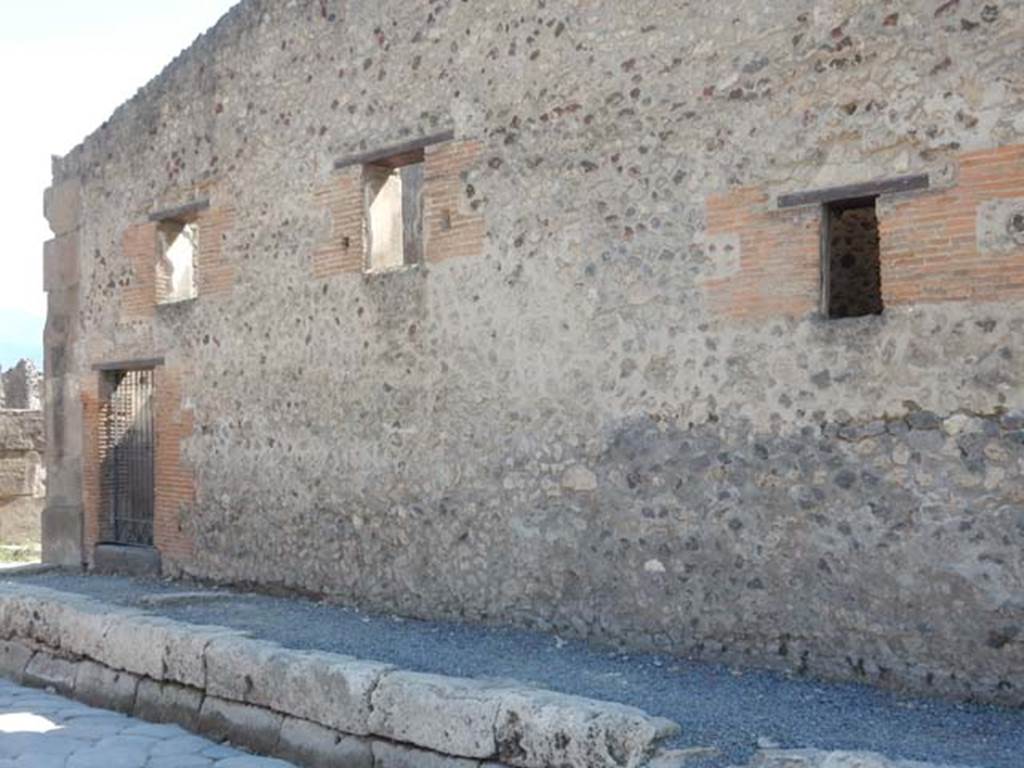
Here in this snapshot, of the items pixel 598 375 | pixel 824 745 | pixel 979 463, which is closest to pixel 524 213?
pixel 598 375

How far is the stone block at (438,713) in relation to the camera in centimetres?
494

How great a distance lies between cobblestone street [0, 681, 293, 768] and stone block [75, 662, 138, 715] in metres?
0.08

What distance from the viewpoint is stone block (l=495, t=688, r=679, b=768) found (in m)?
4.46

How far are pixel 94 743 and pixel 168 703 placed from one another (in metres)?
0.59

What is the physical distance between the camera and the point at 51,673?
24.6ft

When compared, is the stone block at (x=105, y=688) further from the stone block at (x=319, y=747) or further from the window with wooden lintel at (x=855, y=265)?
the window with wooden lintel at (x=855, y=265)

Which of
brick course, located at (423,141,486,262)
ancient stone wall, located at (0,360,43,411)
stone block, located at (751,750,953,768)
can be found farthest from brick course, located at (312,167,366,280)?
ancient stone wall, located at (0,360,43,411)

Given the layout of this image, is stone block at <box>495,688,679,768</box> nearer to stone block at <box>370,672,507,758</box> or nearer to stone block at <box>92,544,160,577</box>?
stone block at <box>370,672,507,758</box>

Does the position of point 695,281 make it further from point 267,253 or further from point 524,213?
point 267,253

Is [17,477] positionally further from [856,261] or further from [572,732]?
[572,732]

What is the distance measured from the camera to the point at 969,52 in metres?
5.36

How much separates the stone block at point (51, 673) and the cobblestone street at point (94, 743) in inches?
11.6

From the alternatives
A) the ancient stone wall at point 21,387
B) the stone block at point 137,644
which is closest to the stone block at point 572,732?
the stone block at point 137,644

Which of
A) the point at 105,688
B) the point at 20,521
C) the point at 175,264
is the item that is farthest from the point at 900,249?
the point at 20,521
